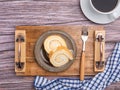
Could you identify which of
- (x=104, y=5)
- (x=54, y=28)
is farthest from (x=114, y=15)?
(x=54, y=28)

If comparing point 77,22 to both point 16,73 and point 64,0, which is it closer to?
point 64,0

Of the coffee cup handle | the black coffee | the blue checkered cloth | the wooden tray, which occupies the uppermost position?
the black coffee

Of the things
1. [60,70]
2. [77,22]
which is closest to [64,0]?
[77,22]

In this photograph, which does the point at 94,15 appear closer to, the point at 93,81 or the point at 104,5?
the point at 104,5

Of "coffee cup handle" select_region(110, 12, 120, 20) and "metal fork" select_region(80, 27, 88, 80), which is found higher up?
"coffee cup handle" select_region(110, 12, 120, 20)
